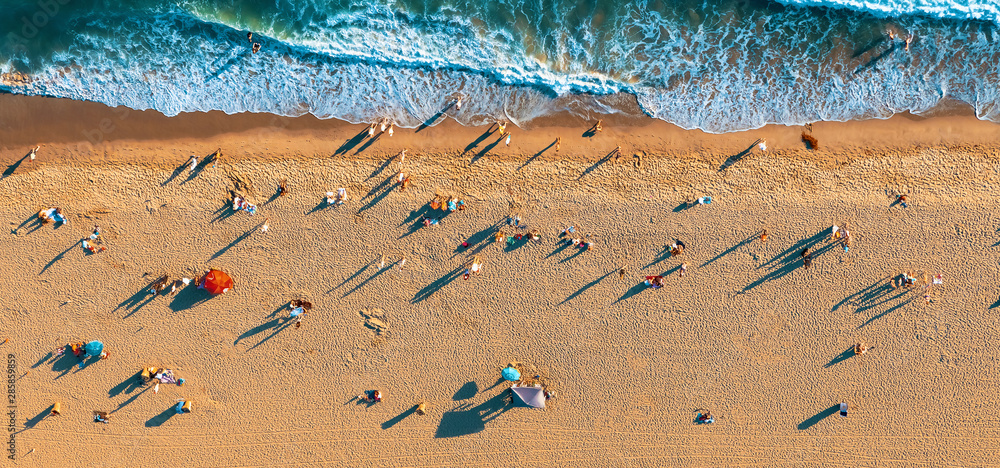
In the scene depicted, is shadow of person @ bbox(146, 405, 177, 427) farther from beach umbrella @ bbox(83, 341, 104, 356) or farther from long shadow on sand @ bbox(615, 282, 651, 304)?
long shadow on sand @ bbox(615, 282, 651, 304)

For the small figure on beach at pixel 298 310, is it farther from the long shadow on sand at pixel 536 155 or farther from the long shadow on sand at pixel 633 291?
the long shadow on sand at pixel 633 291

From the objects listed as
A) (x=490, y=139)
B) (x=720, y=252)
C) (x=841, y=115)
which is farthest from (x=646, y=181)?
(x=841, y=115)

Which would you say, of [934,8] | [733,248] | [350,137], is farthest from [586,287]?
[934,8]

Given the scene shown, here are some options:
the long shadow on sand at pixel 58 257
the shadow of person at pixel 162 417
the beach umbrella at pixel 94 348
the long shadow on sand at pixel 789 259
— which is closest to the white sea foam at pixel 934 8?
the long shadow on sand at pixel 789 259

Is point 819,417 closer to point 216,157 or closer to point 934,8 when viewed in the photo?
point 934,8

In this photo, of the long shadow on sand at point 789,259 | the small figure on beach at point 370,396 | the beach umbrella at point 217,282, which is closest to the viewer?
the beach umbrella at point 217,282

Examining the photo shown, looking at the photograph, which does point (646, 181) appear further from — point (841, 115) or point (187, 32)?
point (187, 32)
